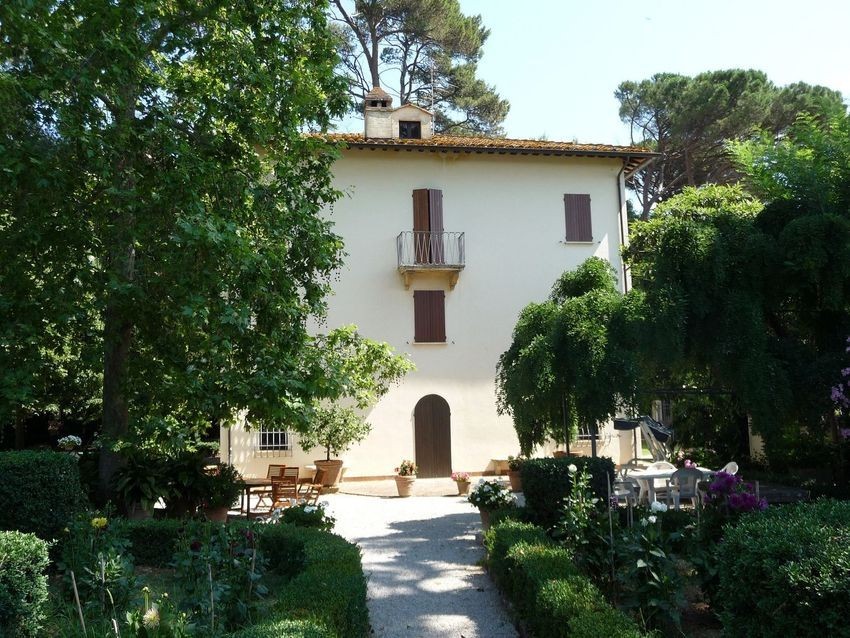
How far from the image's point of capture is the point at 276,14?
1023 centimetres

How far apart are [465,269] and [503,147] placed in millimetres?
3548

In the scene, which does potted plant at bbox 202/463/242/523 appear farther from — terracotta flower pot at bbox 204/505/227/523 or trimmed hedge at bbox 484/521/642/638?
trimmed hedge at bbox 484/521/642/638

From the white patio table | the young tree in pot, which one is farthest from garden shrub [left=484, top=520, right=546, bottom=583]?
the white patio table

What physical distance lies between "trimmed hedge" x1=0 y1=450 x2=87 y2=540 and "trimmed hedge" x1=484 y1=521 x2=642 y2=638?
4.45m

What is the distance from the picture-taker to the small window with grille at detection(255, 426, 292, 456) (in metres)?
18.5

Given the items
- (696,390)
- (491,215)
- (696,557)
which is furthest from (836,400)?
(491,215)

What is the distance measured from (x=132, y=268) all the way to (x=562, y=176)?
13.8m

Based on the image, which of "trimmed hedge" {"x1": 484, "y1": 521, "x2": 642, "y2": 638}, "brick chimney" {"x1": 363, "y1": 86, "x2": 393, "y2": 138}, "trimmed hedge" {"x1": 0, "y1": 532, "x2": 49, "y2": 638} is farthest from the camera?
"brick chimney" {"x1": 363, "y1": 86, "x2": 393, "y2": 138}

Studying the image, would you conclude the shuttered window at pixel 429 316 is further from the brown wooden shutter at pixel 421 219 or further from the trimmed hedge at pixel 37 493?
the trimmed hedge at pixel 37 493

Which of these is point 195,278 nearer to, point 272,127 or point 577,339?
point 272,127

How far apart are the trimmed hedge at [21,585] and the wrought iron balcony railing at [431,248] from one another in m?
14.5

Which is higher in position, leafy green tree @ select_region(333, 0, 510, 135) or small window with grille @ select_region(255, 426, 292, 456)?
leafy green tree @ select_region(333, 0, 510, 135)

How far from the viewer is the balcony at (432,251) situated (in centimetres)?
1944

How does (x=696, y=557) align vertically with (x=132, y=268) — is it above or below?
below
